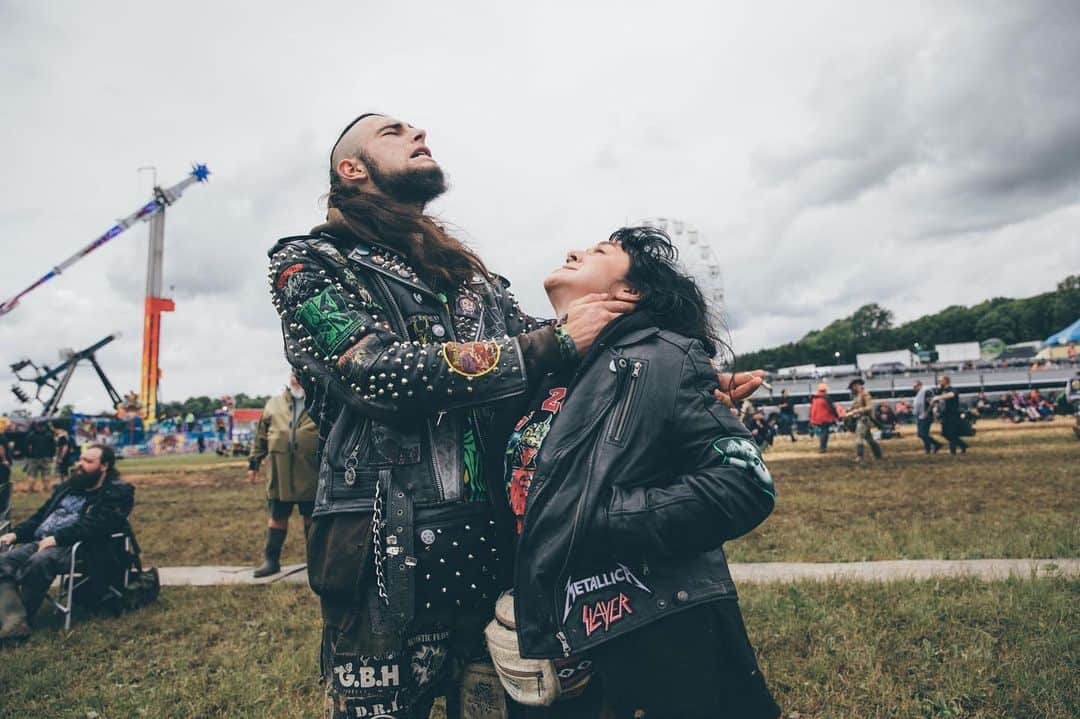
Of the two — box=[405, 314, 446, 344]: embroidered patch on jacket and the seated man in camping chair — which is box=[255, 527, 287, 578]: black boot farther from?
box=[405, 314, 446, 344]: embroidered patch on jacket

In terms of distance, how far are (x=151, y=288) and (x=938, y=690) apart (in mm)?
75494

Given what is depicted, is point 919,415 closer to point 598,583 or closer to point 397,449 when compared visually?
point 598,583

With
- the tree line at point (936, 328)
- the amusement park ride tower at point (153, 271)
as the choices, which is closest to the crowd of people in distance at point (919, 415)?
the amusement park ride tower at point (153, 271)

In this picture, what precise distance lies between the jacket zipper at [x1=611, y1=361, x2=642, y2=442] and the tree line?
102 meters

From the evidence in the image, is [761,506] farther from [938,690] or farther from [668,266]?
[938,690]

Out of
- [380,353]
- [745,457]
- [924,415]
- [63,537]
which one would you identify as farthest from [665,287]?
[924,415]

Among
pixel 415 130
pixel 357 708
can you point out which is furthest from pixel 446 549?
pixel 415 130

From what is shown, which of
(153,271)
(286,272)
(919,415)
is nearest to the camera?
(286,272)

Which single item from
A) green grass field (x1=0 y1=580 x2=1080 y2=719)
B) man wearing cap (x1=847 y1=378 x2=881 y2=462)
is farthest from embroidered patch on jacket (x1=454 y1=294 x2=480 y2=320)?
man wearing cap (x1=847 y1=378 x2=881 y2=462)

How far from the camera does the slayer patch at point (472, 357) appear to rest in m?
1.60

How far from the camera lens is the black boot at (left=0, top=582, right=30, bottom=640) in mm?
5453

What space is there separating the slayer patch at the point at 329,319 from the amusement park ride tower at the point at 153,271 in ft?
211

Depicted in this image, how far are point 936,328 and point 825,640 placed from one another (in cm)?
13925

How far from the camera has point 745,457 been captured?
1521 millimetres
